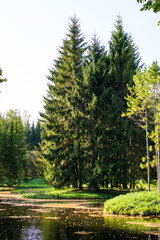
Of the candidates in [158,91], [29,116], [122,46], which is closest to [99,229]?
[158,91]

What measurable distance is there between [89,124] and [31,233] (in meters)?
18.8

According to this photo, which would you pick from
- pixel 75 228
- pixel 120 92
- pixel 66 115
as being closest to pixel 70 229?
pixel 75 228

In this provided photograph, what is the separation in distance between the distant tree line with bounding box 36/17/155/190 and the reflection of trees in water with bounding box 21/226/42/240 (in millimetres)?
15421

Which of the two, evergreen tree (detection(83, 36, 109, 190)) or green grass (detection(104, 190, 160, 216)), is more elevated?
evergreen tree (detection(83, 36, 109, 190))

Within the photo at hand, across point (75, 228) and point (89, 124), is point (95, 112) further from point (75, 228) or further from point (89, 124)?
point (75, 228)

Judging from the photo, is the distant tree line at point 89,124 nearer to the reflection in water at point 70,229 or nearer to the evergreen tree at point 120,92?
the evergreen tree at point 120,92

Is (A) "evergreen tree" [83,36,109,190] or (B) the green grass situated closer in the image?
(B) the green grass

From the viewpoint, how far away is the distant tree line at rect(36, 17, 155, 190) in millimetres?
26828

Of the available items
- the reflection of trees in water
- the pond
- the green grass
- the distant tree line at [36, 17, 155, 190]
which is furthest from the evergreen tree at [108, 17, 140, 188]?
the reflection of trees in water

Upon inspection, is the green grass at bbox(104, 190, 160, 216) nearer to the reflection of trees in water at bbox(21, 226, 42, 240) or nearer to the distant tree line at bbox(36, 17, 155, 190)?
the reflection of trees in water at bbox(21, 226, 42, 240)

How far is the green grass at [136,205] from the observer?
41.3 feet

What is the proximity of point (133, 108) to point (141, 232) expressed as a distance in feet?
26.6

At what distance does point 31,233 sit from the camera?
9.24 meters

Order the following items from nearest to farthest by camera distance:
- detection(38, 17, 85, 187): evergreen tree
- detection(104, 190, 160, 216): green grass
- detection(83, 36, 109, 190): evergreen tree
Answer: detection(104, 190, 160, 216): green grass → detection(83, 36, 109, 190): evergreen tree → detection(38, 17, 85, 187): evergreen tree
